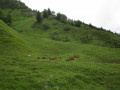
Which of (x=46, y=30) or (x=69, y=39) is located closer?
(x=69, y=39)

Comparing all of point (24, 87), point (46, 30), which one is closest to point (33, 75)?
point (24, 87)

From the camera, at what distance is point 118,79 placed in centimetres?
1605

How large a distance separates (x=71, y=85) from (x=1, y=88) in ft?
28.0

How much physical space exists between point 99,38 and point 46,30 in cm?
4517

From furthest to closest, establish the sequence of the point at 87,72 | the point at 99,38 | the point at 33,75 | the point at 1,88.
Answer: the point at 99,38, the point at 87,72, the point at 33,75, the point at 1,88

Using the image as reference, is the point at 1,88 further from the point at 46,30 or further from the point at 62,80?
the point at 46,30

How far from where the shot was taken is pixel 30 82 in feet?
37.7

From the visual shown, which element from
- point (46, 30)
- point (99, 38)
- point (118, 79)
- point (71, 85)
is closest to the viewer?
point (71, 85)

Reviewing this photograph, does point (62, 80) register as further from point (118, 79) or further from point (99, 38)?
point (99, 38)

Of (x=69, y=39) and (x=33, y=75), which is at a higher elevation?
(x=69, y=39)

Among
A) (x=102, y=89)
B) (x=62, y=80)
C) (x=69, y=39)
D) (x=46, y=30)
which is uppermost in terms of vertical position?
(x=46, y=30)

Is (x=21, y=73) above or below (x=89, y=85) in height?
above

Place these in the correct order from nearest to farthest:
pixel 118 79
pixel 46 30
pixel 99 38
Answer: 1. pixel 118 79
2. pixel 99 38
3. pixel 46 30

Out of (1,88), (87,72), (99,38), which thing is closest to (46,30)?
(99,38)
